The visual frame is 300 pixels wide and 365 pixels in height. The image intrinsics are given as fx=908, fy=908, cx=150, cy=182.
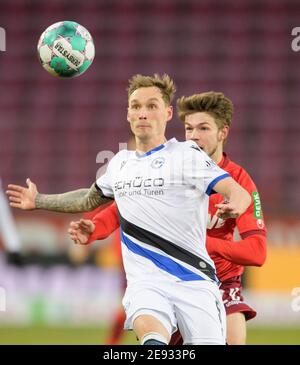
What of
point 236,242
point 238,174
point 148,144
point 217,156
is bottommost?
point 236,242

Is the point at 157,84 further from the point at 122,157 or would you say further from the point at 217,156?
the point at 217,156

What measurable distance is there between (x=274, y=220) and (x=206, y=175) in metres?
8.18

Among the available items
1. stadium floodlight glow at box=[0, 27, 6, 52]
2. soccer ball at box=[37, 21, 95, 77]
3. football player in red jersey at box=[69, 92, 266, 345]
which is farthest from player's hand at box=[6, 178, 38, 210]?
stadium floodlight glow at box=[0, 27, 6, 52]

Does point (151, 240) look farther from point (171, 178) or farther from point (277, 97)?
point (277, 97)

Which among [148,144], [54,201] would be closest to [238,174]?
[148,144]

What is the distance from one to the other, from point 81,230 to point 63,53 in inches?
55.8

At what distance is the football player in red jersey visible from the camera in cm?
573

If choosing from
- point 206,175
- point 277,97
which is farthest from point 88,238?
point 277,97

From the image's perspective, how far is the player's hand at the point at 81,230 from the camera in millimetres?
5652

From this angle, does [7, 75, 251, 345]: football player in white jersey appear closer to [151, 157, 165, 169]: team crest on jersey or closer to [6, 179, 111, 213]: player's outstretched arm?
[151, 157, 165, 169]: team crest on jersey

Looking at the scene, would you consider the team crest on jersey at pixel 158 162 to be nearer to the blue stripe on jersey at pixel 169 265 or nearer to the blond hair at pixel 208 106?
the blue stripe on jersey at pixel 169 265

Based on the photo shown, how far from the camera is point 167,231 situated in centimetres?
535

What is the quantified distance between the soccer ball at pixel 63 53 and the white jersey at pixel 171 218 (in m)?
1.36

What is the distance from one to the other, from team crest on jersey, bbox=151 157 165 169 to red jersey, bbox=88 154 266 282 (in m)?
0.64
